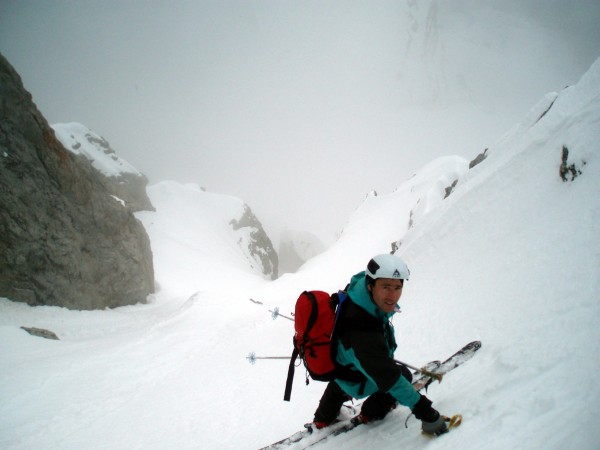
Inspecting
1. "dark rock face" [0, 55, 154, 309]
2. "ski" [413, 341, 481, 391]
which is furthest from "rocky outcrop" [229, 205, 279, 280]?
"ski" [413, 341, 481, 391]

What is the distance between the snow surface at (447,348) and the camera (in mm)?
2779

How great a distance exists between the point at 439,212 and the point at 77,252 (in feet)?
69.5

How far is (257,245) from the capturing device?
62.4 metres

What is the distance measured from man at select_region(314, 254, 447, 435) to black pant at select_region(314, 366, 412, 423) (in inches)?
22.9

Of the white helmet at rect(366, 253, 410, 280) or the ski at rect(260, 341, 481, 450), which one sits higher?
the white helmet at rect(366, 253, 410, 280)

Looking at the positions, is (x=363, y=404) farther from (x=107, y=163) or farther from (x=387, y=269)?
(x=107, y=163)

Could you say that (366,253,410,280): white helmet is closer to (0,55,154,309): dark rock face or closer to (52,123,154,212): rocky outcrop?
(0,55,154,309): dark rock face

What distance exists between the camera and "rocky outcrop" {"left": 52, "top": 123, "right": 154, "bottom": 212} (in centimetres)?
4809

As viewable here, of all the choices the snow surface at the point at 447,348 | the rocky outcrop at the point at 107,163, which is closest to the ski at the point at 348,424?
the snow surface at the point at 447,348

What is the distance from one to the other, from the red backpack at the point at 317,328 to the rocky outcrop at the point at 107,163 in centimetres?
5089

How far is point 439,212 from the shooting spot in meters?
12.1

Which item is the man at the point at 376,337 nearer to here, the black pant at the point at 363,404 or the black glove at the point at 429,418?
the black glove at the point at 429,418

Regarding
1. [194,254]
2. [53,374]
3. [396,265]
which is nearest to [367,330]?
[396,265]

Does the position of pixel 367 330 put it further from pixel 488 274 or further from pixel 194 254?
pixel 194 254
